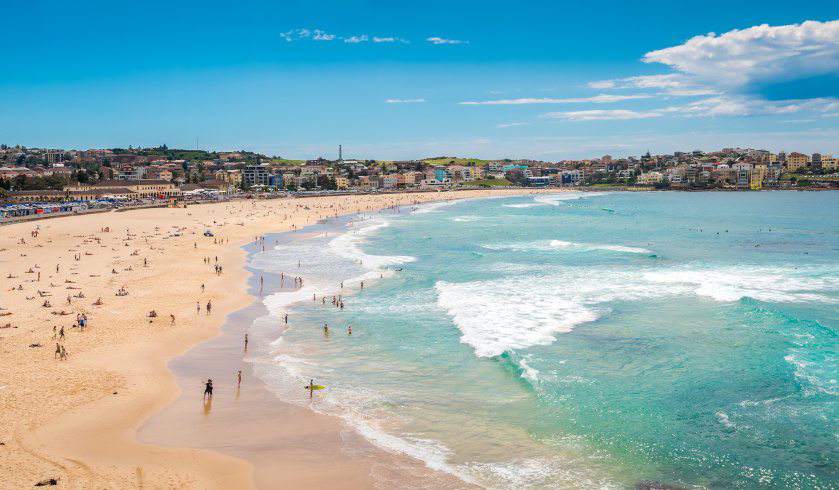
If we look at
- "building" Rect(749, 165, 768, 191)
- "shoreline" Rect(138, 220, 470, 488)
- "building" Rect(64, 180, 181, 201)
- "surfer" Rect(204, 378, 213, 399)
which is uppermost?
"building" Rect(749, 165, 768, 191)

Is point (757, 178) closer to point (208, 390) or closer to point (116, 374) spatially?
point (208, 390)

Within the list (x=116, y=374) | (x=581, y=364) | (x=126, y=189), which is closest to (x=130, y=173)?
(x=126, y=189)

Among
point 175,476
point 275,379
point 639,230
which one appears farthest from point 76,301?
point 639,230

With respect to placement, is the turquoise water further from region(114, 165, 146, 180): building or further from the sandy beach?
region(114, 165, 146, 180): building

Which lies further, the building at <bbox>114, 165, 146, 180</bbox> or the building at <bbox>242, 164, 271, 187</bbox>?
the building at <bbox>242, 164, 271, 187</bbox>

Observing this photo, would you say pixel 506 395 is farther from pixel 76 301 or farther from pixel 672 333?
pixel 76 301

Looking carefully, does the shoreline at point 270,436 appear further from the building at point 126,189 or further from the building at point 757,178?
the building at point 757,178

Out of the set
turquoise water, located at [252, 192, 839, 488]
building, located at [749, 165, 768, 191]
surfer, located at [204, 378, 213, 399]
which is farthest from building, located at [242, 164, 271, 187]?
surfer, located at [204, 378, 213, 399]
